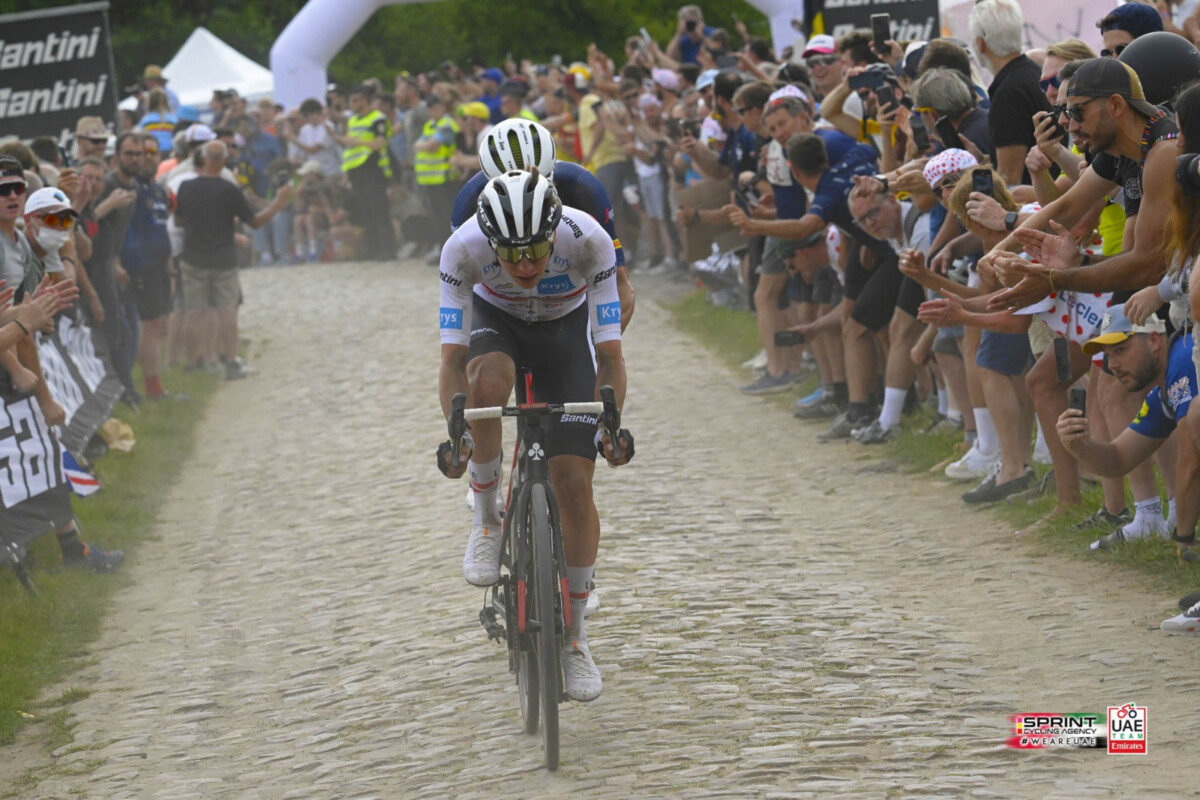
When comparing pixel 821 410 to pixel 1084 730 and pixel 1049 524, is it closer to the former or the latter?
pixel 1049 524

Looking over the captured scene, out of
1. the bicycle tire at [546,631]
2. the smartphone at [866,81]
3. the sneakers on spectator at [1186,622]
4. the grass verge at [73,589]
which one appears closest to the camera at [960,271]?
the smartphone at [866,81]

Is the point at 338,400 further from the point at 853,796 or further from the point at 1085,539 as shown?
the point at 853,796

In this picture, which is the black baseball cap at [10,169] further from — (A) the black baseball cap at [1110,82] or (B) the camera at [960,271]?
(A) the black baseball cap at [1110,82]

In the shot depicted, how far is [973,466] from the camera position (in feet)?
35.4

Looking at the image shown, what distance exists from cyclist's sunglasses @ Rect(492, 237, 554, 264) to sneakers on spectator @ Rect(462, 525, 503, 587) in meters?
1.28

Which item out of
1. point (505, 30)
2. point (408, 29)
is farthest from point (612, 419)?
point (408, 29)

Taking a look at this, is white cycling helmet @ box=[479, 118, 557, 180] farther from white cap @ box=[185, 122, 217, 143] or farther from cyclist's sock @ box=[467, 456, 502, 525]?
white cap @ box=[185, 122, 217, 143]

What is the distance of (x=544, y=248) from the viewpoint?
6.41 meters

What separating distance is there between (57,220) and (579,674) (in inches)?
264

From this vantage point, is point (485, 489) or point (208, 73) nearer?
point (485, 489)

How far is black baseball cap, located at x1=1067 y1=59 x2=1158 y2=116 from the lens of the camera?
291 inches

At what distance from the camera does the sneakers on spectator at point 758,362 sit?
51.7 ft

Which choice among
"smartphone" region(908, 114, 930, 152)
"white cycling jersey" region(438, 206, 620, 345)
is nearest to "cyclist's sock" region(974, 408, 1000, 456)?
"smartphone" region(908, 114, 930, 152)

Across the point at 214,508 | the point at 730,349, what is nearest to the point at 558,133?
the point at 730,349
